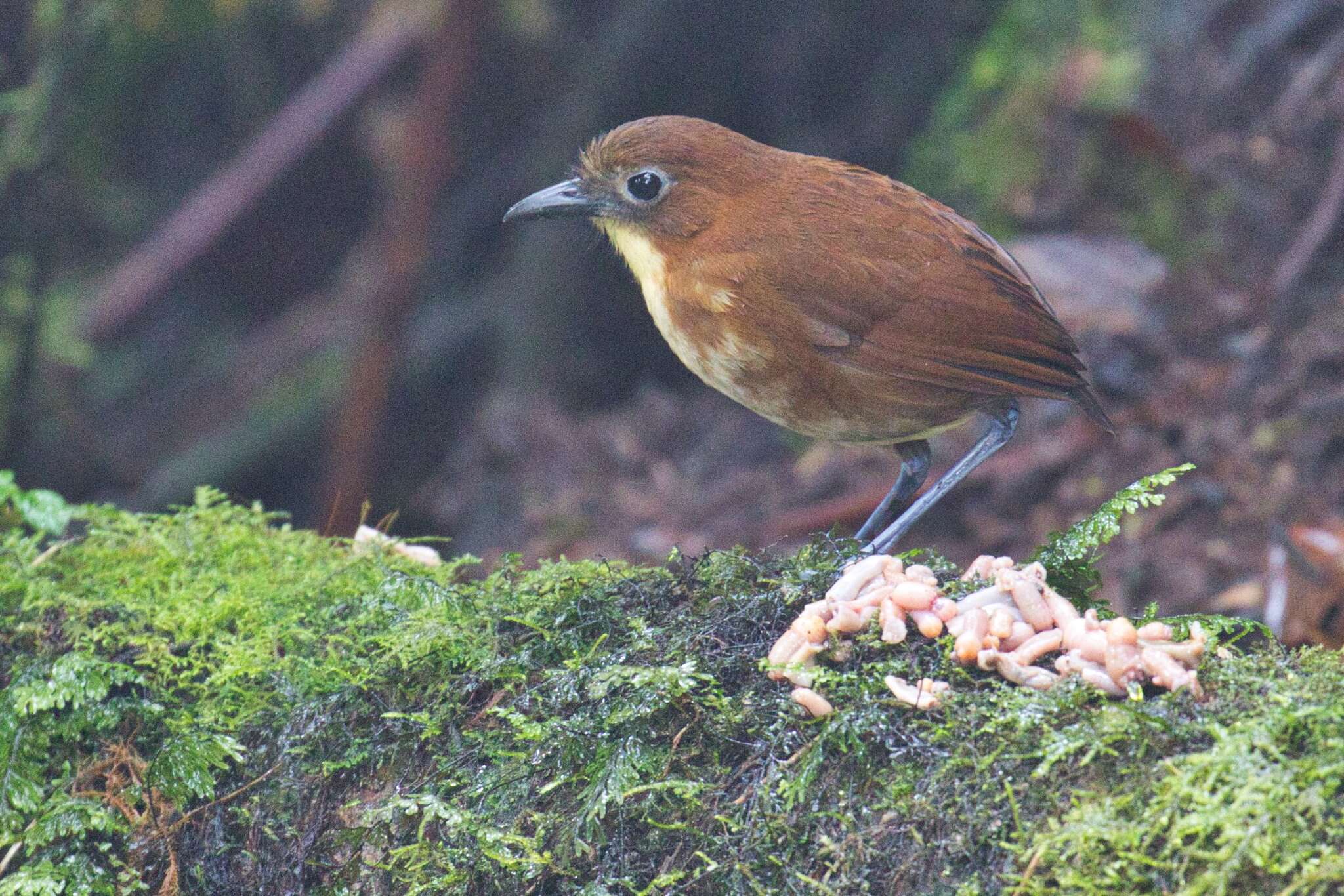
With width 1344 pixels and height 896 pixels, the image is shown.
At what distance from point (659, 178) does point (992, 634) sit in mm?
1695

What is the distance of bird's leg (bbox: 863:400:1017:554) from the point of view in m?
2.84

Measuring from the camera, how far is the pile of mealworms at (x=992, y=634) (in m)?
1.90

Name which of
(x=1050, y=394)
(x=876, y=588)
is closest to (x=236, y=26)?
(x=1050, y=394)

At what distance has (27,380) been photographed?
17.7 feet

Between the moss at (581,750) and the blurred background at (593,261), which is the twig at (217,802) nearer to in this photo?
the moss at (581,750)

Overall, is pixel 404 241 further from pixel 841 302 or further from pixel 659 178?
pixel 841 302

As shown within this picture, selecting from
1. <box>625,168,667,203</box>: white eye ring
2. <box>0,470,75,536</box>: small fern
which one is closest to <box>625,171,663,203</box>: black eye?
<box>625,168,667,203</box>: white eye ring

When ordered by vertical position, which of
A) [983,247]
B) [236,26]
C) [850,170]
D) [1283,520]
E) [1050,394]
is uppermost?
[236,26]

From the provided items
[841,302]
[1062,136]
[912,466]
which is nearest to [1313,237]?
[1062,136]

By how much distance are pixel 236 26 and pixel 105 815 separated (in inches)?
268

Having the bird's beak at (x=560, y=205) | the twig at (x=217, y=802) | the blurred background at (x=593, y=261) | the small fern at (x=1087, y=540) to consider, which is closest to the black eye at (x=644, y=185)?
the bird's beak at (x=560, y=205)

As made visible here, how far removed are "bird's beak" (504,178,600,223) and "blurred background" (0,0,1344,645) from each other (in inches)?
77.2

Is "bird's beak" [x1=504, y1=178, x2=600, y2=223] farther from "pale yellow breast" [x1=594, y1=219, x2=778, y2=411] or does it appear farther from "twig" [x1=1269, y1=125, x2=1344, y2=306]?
"twig" [x1=1269, y1=125, x2=1344, y2=306]

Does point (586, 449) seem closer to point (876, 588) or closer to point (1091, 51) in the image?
point (1091, 51)
